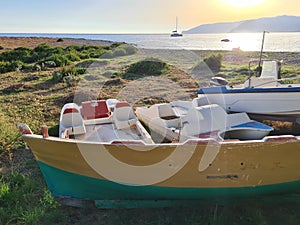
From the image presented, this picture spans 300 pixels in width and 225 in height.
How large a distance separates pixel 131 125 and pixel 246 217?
2.17 metres

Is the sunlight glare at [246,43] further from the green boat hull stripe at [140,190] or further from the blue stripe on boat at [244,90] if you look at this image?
the green boat hull stripe at [140,190]

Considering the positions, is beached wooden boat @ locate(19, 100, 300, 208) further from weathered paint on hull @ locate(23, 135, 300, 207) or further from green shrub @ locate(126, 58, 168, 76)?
green shrub @ locate(126, 58, 168, 76)

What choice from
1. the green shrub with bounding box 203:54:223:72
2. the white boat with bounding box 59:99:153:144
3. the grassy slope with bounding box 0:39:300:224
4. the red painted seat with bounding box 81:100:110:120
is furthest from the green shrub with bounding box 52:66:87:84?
the green shrub with bounding box 203:54:223:72

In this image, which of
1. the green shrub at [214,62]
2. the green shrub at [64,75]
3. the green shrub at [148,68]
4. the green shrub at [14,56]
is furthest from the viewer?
the green shrub at [14,56]

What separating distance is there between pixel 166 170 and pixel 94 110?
236cm

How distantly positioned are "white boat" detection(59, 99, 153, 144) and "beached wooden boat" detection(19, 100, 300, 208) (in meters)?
0.73

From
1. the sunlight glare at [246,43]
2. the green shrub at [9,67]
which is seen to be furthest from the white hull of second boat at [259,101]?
the sunlight glare at [246,43]

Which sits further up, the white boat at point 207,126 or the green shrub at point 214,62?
the green shrub at point 214,62

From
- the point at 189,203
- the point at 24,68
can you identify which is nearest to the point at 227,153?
the point at 189,203

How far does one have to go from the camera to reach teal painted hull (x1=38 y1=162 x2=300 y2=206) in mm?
3318

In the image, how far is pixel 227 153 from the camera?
9.90 ft

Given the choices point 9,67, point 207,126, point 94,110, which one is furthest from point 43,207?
point 9,67

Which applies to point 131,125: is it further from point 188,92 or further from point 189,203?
point 188,92

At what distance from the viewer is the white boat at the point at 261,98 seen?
507 cm
